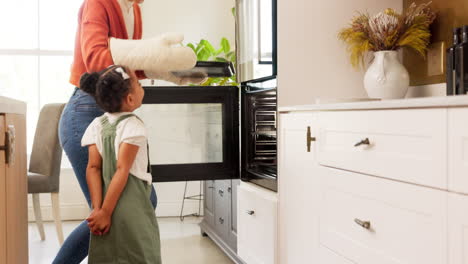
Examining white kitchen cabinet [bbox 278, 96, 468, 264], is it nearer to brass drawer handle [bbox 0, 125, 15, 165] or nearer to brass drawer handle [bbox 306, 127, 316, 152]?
brass drawer handle [bbox 306, 127, 316, 152]

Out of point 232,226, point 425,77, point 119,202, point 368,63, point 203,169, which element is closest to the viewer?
point 119,202

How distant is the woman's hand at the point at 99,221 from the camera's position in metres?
1.64

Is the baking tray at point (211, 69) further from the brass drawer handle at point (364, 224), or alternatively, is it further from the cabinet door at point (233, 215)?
the brass drawer handle at point (364, 224)

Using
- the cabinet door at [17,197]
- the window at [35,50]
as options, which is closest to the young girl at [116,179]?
the cabinet door at [17,197]

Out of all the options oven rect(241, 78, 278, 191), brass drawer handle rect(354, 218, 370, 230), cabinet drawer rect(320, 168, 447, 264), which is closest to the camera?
cabinet drawer rect(320, 168, 447, 264)

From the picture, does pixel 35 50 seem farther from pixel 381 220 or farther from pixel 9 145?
pixel 381 220

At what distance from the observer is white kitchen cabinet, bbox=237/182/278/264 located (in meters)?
2.16

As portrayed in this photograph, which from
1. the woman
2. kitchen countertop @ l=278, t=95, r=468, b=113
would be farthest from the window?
kitchen countertop @ l=278, t=95, r=468, b=113

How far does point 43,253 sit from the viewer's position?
3.33 m

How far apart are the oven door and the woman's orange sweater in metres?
0.69

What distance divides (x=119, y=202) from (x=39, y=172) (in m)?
2.13

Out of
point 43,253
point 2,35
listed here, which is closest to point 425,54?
point 43,253

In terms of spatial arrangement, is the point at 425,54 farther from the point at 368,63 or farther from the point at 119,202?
the point at 119,202

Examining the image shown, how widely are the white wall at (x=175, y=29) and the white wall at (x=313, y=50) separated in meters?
2.56
